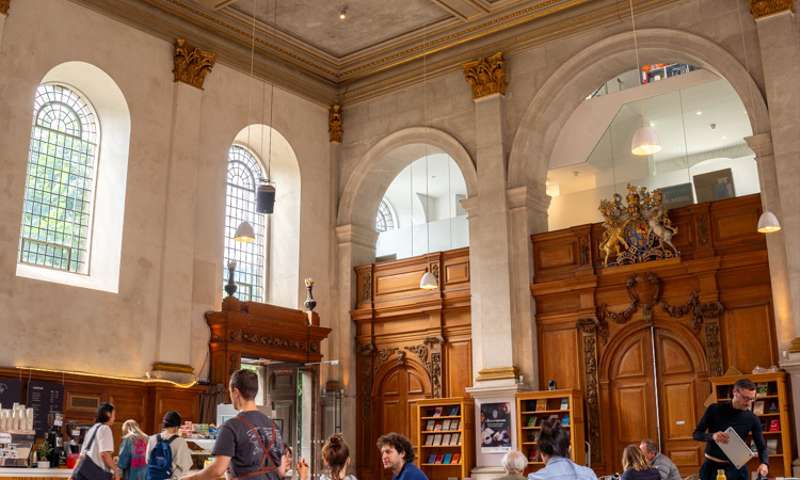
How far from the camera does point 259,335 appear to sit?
52.6 ft

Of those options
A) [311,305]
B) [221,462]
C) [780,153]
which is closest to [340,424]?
[311,305]

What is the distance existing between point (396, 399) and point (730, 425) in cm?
1049

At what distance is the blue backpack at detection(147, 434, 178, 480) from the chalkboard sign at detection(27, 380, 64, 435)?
462 centimetres

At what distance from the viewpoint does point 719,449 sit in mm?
7152

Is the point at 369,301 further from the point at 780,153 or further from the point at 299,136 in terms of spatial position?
the point at 780,153

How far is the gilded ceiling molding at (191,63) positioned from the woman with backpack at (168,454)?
329 inches

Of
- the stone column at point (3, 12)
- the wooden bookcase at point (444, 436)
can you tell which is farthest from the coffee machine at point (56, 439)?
the wooden bookcase at point (444, 436)

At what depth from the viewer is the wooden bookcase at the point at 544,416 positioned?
1412cm

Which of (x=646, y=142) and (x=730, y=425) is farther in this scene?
(x=646, y=142)

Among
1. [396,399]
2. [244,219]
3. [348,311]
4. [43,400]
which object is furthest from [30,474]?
[348,311]

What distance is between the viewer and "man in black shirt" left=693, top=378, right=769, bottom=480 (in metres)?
7.03

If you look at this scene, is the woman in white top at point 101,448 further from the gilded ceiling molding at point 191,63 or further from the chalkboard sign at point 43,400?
the gilded ceiling molding at point 191,63

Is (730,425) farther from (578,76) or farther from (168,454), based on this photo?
(578,76)

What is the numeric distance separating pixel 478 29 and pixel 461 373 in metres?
6.49
